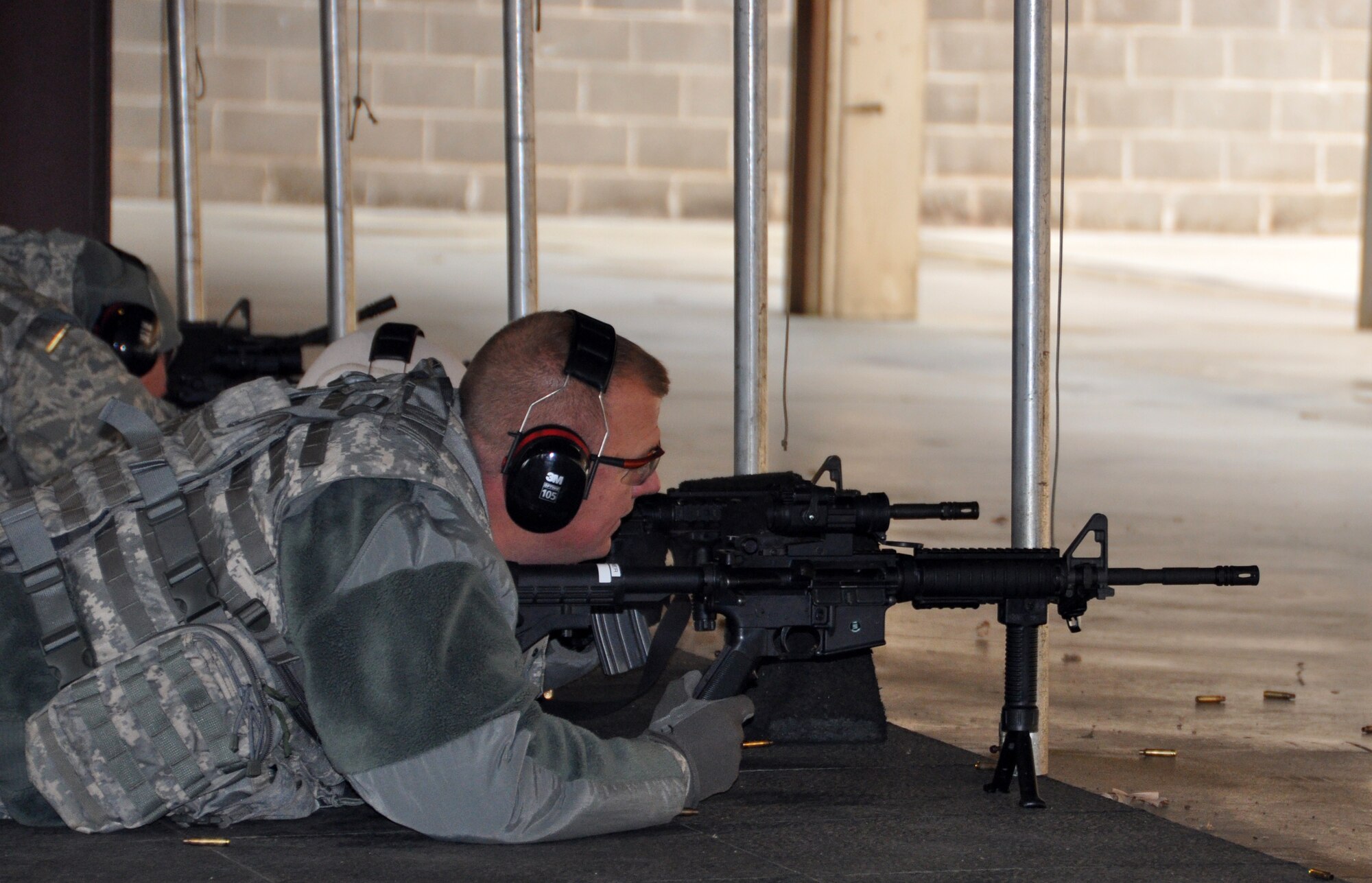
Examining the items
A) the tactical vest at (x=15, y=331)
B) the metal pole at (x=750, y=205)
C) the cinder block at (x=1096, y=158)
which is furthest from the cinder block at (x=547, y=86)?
the metal pole at (x=750, y=205)

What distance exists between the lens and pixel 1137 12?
1703cm

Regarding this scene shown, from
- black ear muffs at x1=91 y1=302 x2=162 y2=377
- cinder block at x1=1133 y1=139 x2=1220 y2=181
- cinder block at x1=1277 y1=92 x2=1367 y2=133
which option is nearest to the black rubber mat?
black ear muffs at x1=91 y1=302 x2=162 y2=377

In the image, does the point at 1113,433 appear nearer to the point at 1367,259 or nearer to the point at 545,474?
the point at 1367,259

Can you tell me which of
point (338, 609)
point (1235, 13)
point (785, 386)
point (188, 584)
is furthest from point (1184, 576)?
point (1235, 13)

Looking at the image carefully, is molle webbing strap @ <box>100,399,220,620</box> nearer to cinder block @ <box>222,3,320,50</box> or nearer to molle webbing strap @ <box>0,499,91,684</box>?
molle webbing strap @ <box>0,499,91,684</box>

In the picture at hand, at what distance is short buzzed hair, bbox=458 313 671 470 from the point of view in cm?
249

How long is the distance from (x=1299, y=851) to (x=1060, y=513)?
11.5 feet

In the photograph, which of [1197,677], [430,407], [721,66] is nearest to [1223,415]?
[1197,677]

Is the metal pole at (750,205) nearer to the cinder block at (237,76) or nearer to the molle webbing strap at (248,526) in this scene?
the molle webbing strap at (248,526)

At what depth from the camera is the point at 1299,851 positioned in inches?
113

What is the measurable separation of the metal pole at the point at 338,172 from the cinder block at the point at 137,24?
1159 cm

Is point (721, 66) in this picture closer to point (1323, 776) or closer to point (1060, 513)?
point (1060, 513)

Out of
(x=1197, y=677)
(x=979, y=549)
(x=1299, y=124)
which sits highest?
(x=1299, y=124)

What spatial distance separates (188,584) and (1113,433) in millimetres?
6679
